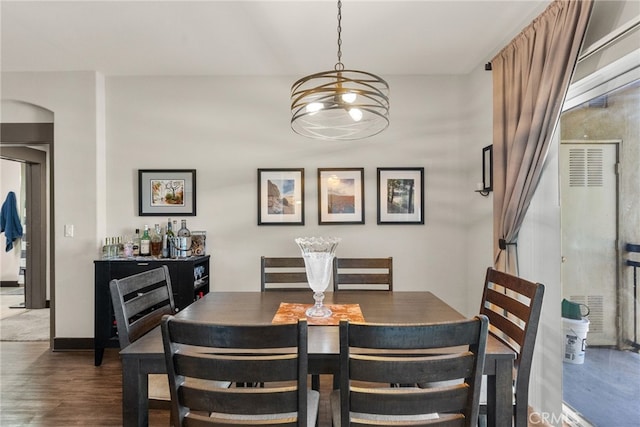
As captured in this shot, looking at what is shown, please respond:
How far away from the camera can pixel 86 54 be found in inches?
116

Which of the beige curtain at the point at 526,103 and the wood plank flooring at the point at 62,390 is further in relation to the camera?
the wood plank flooring at the point at 62,390

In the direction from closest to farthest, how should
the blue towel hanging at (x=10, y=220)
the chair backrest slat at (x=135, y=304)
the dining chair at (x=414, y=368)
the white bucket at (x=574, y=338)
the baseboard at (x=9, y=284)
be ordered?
the dining chair at (x=414, y=368) → the chair backrest slat at (x=135, y=304) → the white bucket at (x=574, y=338) → the blue towel hanging at (x=10, y=220) → the baseboard at (x=9, y=284)

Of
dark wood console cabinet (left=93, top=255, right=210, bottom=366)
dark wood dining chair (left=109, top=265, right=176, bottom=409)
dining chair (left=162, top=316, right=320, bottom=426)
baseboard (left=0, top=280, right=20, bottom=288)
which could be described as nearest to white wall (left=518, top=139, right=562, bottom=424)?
dining chair (left=162, top=316, right=320, bottom=426)

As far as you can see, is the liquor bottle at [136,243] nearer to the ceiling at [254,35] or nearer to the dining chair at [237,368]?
the ceiling at [254,35]

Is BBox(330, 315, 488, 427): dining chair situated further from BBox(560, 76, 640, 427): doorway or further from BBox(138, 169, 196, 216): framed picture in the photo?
BBox(138, 169, 196, 216): framed picture

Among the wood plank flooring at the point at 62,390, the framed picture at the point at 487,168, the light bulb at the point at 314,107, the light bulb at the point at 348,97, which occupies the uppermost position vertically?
the light bulb at the point at 348,97

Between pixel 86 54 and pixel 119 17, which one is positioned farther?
pixel 86 54

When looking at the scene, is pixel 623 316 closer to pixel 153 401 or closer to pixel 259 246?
pixel 153 401

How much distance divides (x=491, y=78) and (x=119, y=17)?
291 cm

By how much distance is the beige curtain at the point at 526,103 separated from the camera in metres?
1.84

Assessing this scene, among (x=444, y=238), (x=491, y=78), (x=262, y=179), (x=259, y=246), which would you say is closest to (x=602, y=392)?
(x=444, y=238)

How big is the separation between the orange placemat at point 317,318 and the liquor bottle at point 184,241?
1.61 meters
